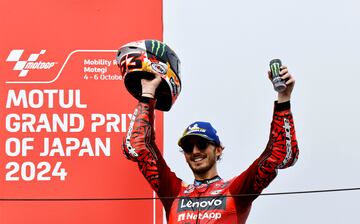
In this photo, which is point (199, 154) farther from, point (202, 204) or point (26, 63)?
point (26, 63)

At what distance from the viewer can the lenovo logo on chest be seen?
2262mm

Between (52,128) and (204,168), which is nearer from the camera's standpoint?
(204,168)

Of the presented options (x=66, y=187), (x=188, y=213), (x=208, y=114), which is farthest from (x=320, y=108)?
(x=66, y=187)

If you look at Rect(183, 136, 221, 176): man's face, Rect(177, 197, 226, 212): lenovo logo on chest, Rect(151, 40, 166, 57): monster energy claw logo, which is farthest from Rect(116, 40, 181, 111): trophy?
Rect(177, 197, 226, 212): lenovo logo on chest

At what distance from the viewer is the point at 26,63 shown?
97.2 inches

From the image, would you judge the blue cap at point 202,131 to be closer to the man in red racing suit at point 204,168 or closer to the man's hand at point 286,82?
the man in red racing suit at point 204,168

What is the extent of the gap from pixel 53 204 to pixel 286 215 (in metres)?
0.54

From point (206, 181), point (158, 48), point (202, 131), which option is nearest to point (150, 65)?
point (158, 48)

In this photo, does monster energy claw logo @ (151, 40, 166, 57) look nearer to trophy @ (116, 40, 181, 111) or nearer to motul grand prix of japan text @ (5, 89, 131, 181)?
trophy @ (116, 40, 181, 111)

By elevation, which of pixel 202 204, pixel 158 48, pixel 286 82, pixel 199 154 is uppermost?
pixel 158 48

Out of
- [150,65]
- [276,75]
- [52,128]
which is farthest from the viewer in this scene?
[52,128]

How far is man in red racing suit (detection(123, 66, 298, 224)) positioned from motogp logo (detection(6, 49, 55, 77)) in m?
0.31

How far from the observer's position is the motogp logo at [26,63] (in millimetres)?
2467

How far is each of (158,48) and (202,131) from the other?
8.4 inches
